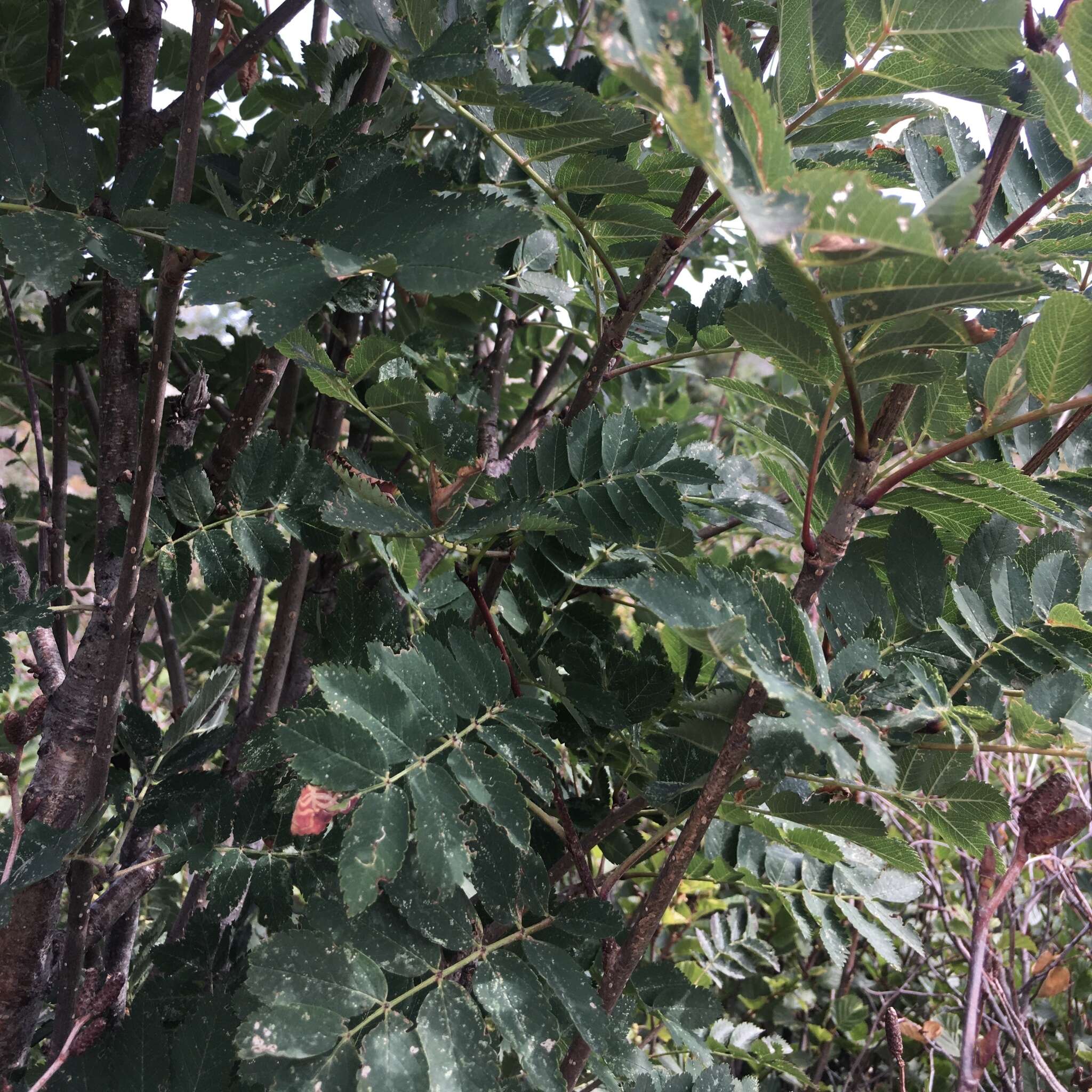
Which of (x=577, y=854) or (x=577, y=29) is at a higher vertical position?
(x=577, y=29)

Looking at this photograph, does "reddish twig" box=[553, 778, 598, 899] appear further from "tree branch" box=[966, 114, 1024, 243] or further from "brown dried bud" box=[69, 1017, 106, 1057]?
"tree branch" box=[966, 114, 1024, 243]

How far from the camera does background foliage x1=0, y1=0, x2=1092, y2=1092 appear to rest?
485mm

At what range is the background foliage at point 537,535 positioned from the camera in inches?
19.1

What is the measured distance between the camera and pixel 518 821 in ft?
1.70

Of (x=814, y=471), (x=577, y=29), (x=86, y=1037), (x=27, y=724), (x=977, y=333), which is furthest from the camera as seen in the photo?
(x=577, y=29)

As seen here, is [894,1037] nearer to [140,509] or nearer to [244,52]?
[140,509]

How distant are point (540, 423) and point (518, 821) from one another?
2.52 ft

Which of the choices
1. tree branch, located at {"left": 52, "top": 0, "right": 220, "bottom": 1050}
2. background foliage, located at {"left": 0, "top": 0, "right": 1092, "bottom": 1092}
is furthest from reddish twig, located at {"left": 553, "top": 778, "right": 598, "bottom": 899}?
tree branch, located at {"left": 52, "top": 0, "right": 220, "bottom": 1050}

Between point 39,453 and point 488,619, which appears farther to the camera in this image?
point 39,453

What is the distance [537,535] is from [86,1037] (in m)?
0.50

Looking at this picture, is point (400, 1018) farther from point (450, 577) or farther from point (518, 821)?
point (450, 577)

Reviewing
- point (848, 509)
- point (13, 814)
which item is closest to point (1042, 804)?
point (848, 509)

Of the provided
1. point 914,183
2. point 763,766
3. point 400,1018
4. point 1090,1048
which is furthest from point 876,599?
point 1090,1048

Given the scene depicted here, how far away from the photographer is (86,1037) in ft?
2.16
